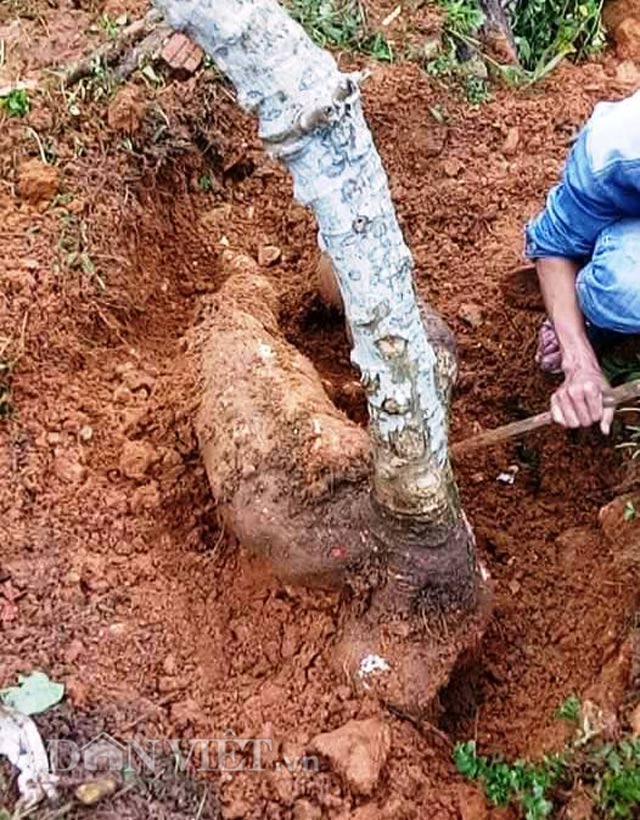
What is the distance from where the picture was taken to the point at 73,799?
Answer: 2033mm

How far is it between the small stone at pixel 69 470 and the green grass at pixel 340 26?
1.57m

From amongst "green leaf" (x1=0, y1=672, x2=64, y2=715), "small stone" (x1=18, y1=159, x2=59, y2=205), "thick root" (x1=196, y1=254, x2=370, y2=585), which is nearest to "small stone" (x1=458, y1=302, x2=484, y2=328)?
"thick root" (x1=196, y1=254, x2=370, y2=585)

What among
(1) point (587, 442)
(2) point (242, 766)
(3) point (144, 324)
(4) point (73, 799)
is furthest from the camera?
(3) point (144, 324)

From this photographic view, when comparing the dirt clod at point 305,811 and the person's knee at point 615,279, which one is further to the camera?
the person's knee at point 615,279

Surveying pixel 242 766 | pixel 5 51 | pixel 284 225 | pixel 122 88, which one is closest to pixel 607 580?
pixel 242 766

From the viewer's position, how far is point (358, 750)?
86.7 inches

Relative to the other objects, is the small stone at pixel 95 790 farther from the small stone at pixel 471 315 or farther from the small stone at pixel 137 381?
the small stone at pixel 471 315

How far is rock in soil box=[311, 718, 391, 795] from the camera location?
2.17 m

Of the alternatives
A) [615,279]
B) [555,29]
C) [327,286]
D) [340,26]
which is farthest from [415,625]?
[555,29]

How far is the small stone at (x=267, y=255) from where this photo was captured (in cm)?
331

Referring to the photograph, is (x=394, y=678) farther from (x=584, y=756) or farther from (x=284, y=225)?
(x=284, y=225)

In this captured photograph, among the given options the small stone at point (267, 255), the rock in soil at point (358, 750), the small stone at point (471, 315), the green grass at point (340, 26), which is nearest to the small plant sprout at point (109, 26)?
the green grass at point (340, 26)

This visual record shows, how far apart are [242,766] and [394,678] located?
33 cm

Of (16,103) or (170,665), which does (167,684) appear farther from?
(16,103)
